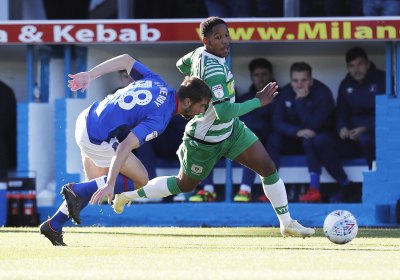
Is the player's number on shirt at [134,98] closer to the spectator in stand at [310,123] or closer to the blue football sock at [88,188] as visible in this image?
the blue football sock at [88,188]

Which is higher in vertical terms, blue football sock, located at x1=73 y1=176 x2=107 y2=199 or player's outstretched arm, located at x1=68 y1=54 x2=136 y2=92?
player's outstretched arm, located at x1=68 y1=54 x2=136 y2=92

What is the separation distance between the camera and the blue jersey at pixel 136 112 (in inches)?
390

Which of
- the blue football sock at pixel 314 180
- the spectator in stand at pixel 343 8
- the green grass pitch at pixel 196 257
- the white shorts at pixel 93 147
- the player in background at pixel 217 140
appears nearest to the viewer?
the green grass pitch at pixel 196 257

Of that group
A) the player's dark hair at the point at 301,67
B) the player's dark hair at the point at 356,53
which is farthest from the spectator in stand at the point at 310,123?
the player's dark hair at the point at 356,53

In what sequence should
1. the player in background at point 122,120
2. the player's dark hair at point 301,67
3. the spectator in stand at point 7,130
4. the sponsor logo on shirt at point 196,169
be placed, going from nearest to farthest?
the player in background at point 122,120 < the sponsor logo on shirt at point 196,169 < the player's dark hair at point 301,67 < the spectator in stand at point 7,130

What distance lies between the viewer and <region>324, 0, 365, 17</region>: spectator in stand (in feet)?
57.4

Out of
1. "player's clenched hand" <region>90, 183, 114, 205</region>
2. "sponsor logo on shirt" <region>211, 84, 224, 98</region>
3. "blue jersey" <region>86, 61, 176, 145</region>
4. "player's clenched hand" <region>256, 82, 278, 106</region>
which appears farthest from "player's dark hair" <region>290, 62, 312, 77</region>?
→ "player's clenched hand" <region>90, 183, 114, 205</region>

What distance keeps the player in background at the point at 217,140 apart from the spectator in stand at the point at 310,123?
4737mm

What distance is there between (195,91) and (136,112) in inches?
19.2

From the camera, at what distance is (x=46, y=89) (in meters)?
18.3

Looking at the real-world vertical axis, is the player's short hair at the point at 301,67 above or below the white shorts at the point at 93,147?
above

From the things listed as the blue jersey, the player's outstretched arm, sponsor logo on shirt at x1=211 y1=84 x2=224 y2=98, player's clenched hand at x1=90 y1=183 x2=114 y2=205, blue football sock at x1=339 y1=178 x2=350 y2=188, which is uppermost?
the player's outstretched arm

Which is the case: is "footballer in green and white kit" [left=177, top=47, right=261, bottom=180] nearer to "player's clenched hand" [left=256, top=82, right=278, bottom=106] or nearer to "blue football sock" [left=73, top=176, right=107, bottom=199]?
"player's clenched hand" [left=256, top=82, right=278, bottom=106]

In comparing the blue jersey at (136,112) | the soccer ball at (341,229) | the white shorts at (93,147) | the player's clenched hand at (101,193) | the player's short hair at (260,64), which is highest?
the player's short hair at (260,64)
